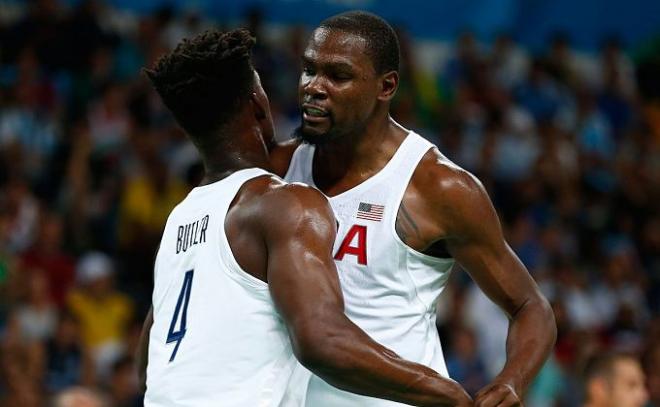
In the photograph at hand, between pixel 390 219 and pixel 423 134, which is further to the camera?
pixel 423 134

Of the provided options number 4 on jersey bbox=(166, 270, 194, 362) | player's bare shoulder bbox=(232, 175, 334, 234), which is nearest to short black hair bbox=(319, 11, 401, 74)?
player's bare shoulder bbox=(232, 175, 334, 234)

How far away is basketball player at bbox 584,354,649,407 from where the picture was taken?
7.00m

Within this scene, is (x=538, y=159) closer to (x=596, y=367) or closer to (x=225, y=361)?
(x=596, y=367)

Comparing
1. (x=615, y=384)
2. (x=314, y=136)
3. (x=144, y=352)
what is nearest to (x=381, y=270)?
(x=314, y=136)

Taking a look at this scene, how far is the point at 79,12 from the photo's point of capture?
11711 mm

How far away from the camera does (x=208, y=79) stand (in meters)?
4.14

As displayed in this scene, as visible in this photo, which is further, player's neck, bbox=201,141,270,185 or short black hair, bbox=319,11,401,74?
short black hair, bbox=319,11,401,74

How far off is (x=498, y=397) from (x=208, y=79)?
4.63ft

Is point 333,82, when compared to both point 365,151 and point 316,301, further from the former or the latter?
point 316,301

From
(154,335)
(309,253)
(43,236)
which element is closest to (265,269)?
(309,253)

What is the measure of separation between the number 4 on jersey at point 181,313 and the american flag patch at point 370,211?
70cm

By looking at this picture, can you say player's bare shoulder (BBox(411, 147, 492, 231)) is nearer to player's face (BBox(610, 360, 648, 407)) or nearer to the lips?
the lips

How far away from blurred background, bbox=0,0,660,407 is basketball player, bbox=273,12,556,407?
3.98 meters

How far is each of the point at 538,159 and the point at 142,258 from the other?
467 centimetres
